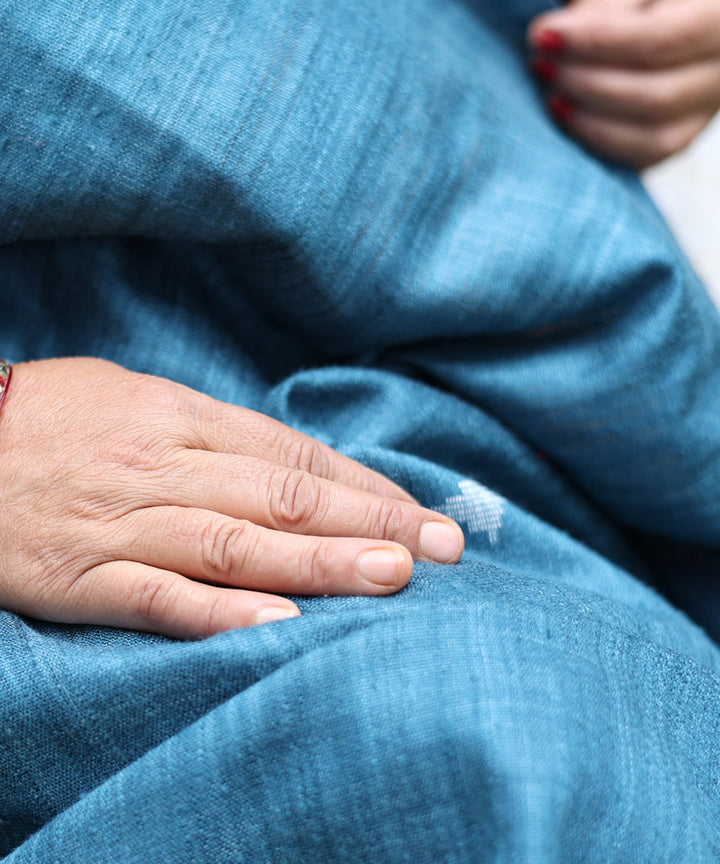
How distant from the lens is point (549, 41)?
68 cm

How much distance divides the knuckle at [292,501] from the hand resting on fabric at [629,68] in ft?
1.48

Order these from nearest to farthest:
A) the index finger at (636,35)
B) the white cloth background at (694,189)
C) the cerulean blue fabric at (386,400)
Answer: the cerulean blue fabric at (386,400)
the index finger at (636,35)
the white cloth background at (694,189)

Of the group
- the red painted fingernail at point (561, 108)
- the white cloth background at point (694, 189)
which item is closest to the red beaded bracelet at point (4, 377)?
the red painted fingernail at point (561, 108)

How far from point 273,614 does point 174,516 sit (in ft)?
0.28

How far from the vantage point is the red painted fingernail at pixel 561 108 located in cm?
68

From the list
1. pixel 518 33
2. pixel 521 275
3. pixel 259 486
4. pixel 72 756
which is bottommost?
pixel 72 756

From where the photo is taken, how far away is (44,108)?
45cm

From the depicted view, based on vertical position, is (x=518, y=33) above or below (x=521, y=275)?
above

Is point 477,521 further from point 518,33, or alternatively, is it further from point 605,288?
point 518,33

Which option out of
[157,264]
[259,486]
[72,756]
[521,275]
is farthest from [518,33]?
[72,756]

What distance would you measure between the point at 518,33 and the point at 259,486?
0.55m

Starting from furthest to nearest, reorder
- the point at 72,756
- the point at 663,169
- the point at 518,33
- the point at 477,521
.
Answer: the point at 663,169 → the point at 518,33 → the point at 477,521 → the point at 72,756

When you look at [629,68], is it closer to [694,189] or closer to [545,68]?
[545,68]

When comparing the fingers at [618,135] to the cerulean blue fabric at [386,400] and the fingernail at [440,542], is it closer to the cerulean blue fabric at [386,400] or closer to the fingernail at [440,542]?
the cerulean blue fabric at [386,400]
